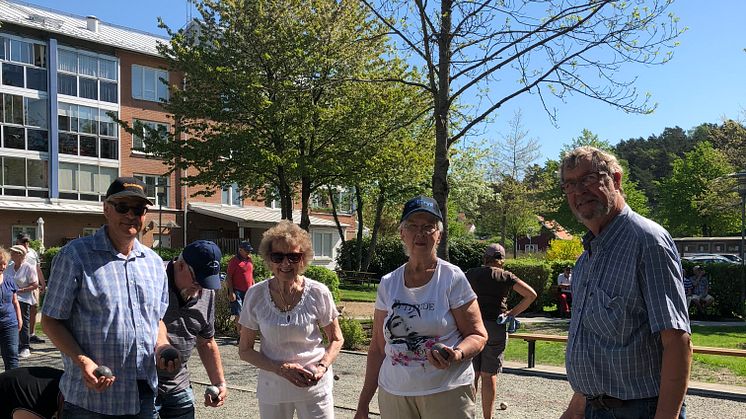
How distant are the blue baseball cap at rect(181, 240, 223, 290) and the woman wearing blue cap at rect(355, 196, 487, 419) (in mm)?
1029

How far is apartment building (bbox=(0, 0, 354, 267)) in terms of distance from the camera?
33906 millimetres

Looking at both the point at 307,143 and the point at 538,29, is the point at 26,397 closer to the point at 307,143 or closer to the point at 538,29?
the point at 538,29

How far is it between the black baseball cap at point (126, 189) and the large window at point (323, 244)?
43726 millimetres

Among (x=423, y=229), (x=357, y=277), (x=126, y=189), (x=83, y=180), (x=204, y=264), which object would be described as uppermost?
(x=83, y=180)

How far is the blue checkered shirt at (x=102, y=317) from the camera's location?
9.95ft

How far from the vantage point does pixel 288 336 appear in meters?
3.77

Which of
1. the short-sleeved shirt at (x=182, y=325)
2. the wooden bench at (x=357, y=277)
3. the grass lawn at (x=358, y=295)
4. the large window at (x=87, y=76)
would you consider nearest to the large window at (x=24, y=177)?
the large window at (x=87, y=76)

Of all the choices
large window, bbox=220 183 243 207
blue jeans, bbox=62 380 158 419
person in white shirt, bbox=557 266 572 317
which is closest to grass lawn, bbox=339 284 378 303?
person in white shirt, bbox=557 266 572 317

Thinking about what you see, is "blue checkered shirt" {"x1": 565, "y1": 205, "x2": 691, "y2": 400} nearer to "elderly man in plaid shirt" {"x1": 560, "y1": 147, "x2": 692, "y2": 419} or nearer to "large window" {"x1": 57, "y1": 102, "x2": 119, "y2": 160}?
"elderly man in plaid shirt" {"x1": 560, "y1": 147, "x2": 692, "y2": 419}

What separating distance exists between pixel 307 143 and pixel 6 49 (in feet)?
69.4

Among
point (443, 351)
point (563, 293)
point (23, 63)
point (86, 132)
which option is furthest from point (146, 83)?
point (443, 351)

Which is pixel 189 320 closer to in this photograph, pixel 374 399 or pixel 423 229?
pixel 423 229

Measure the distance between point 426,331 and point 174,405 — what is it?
1656mm

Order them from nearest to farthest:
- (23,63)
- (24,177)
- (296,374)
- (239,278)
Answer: (296,374) → (239,278) → (24,177) → (23,63)
